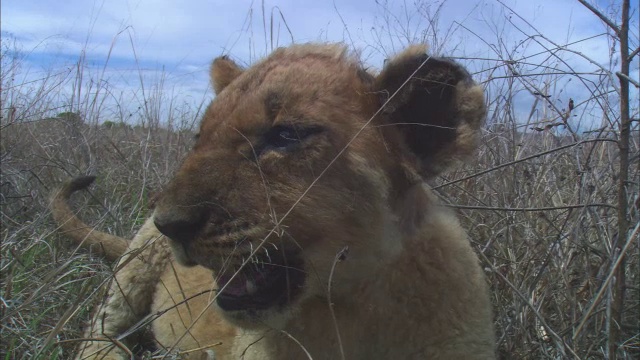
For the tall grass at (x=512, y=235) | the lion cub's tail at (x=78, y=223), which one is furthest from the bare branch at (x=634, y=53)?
the lion cub's tail at (x=78, y=223)

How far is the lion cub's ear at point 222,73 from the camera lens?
2994 millimetres

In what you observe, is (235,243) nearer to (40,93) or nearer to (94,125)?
(40,93)

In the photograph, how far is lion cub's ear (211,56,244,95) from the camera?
299cm

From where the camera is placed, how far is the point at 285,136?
86.7 inches

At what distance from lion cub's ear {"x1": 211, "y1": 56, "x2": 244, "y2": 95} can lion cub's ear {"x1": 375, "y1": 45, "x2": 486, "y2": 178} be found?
3.01ft

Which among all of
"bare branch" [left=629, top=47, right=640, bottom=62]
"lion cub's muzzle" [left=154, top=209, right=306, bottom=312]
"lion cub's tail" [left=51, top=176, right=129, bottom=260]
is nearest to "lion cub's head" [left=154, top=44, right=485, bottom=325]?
"lion cub's muzzle" [left=154, top=209, right=306, bottom=312]

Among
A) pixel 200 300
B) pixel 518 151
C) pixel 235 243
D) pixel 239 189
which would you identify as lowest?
pixel 200 300

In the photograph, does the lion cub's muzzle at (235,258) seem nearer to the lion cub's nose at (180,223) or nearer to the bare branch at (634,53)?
the lion cub's nose at (180,223)

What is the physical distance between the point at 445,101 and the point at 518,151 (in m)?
1.93

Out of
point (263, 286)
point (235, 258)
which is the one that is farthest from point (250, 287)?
point (235, 258)

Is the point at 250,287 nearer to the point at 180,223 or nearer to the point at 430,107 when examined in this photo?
the point at 180,223

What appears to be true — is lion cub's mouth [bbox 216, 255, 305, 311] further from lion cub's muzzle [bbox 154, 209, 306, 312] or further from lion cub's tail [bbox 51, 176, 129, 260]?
A: lion cub's tail [bbox 51, 176, 129, 260]

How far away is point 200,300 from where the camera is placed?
3061 millimetres

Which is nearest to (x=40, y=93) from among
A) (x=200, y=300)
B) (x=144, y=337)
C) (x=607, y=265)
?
(x=144, y=337)
